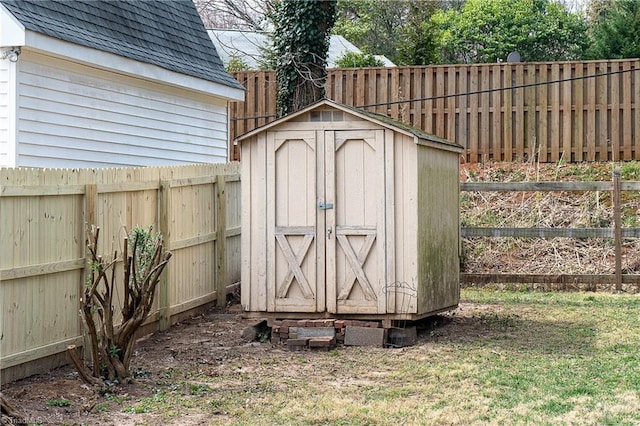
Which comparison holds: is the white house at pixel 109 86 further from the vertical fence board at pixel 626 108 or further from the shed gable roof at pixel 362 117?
the vertical fence board at pixel 626 108

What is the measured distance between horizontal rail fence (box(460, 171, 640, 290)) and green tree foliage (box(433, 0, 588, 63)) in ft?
67.4

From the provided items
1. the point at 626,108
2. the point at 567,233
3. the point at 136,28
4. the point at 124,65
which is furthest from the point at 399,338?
the point at 626,108

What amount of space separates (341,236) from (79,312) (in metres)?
2.93

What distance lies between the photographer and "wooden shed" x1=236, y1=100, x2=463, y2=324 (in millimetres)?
9766

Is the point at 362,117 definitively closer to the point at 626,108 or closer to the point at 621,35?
the point at 626,108

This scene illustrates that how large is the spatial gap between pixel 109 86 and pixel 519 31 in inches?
932

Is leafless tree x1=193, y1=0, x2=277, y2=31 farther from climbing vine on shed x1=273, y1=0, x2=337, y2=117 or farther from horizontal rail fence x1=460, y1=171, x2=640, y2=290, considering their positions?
horizontal rail fence x1=460, y1=171, x2=640, y2=290

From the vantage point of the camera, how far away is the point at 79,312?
8.35 m

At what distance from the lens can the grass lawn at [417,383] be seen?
6.64 meters

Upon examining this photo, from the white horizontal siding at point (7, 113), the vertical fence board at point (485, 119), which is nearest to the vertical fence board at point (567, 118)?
the vertical fence board at point (485, 119)

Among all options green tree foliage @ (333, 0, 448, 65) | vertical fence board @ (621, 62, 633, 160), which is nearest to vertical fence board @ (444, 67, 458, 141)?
vertical fence board @ (621, 62, 633, 160)

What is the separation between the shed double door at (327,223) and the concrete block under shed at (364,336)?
0.72 feet

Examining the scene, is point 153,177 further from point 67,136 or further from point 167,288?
point 67,136

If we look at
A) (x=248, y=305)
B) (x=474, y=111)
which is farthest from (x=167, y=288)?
(x=474, y=111)
